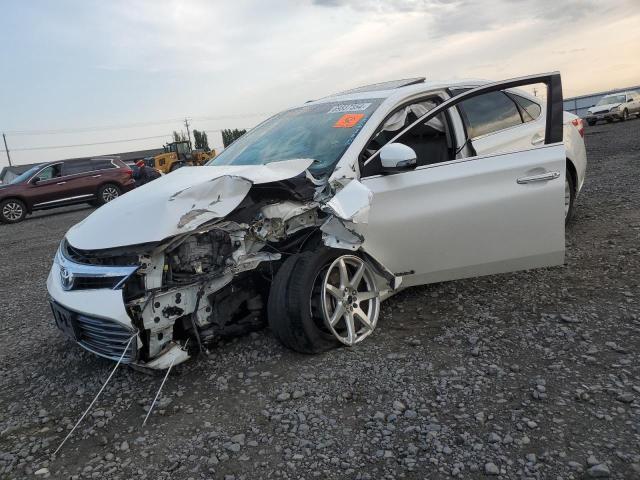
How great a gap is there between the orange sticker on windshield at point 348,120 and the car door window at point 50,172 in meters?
13.6

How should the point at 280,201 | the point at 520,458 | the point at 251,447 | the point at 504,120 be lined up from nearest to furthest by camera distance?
the point at 520,458, the point at 251,447, the point at 280,201, the point at 504,120

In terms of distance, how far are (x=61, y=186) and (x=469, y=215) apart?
1422cm

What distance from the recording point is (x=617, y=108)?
85.4ft

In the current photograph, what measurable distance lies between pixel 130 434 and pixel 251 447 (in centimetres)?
69

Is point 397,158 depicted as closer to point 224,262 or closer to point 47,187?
point 224,262

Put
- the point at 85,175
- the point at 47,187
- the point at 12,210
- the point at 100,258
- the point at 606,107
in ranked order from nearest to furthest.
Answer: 1. the point at 100,258
2. the point at 12,210
3. the point at 47,187
4. the point at 85,175
5. the point at 606,107

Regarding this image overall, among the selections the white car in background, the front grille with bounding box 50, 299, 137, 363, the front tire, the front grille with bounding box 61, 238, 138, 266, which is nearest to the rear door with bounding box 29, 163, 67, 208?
the front grille with bounding box 61, 238, 138, 266

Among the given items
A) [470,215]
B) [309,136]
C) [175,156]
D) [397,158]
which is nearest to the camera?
[397,158]

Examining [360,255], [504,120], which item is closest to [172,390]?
[360,255]

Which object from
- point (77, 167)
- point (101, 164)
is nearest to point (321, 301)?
point (77, 167)

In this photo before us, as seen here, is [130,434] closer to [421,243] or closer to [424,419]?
[424,419]

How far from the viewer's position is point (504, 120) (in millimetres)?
4375

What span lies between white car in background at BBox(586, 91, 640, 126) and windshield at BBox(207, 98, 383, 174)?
1062 inches

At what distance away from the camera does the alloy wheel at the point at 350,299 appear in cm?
314
